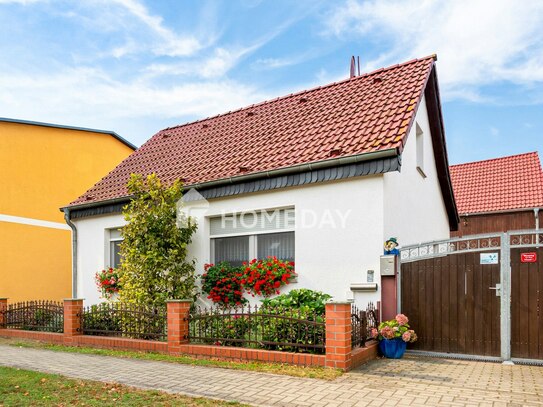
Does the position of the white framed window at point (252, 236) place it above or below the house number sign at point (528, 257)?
above

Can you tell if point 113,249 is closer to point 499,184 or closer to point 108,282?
point 108,282

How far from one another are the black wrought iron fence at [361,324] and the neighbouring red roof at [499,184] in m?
14.9

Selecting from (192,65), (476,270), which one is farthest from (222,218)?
(476,270)

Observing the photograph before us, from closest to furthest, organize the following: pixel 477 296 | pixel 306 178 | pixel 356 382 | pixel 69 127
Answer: pixel 356 382 < pixel 477 296 < pixel 306 178 < pixel 69 127

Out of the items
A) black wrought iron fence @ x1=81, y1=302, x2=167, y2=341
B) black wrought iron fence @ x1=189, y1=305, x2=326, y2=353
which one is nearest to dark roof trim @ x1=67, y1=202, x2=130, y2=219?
black wrought iron fence @ x1=81, y1=302, x2=167, y2=341

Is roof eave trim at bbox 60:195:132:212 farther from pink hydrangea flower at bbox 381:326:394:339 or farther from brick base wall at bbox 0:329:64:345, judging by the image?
pink hydrangea flower at bbox 381:326:394:339

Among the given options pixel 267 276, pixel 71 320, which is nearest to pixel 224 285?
pixel 267 276

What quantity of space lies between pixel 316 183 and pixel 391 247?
6.59ft

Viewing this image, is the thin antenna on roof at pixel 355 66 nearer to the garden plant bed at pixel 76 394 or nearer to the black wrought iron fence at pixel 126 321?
the black wrought iron fence at pixel 126 321

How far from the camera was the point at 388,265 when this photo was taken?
861 cm

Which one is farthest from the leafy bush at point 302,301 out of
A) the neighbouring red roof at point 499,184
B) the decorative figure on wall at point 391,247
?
the neighbouring red roof at point 499,184

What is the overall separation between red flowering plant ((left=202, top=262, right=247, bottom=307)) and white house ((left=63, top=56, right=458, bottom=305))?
0.46 meters

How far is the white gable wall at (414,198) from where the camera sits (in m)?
9.33

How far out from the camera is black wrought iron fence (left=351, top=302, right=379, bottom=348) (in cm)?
780
